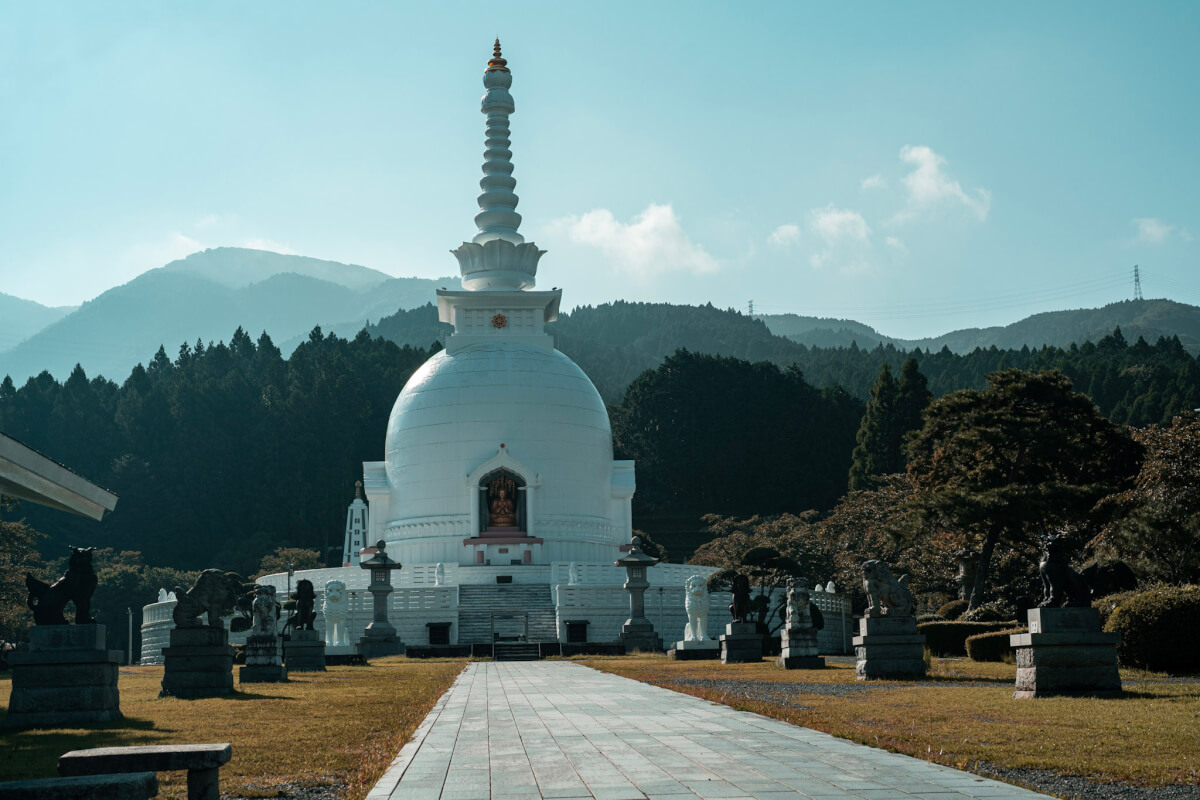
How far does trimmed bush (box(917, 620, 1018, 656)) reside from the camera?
108ft

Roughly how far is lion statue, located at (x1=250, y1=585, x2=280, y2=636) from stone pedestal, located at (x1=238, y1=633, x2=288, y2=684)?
205mm

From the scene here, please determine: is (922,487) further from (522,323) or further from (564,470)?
(522,323)

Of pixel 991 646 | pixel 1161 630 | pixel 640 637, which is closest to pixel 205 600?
pixel 1161 630

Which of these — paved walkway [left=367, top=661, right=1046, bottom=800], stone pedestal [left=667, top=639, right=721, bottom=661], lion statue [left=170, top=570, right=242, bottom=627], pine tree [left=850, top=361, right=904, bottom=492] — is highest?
pine tree [left=850, top=361, right=904, bottom=492]

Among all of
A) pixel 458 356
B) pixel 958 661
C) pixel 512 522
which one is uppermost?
pixel 458 356

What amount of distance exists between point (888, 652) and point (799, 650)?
18.8 feet

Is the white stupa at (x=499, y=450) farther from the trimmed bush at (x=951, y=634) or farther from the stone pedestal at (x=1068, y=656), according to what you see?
the stone pedestal at (x=1068, y=656)

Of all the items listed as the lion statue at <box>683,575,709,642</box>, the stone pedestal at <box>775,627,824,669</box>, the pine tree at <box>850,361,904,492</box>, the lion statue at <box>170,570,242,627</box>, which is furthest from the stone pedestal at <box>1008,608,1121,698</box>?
the pine tree at <box>850,361,904,492</box>

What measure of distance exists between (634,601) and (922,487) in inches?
592

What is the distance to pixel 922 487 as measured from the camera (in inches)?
1877

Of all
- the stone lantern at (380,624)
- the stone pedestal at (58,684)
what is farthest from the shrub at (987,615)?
the stone pedestal at (58,684)

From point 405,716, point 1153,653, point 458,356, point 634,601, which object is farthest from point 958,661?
point 458,356

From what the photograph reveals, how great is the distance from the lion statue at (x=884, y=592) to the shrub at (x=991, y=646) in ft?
22.5

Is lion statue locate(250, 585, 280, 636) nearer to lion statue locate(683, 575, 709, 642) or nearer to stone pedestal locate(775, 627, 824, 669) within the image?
stone pedestal locate(775, 627, 824, 669)
